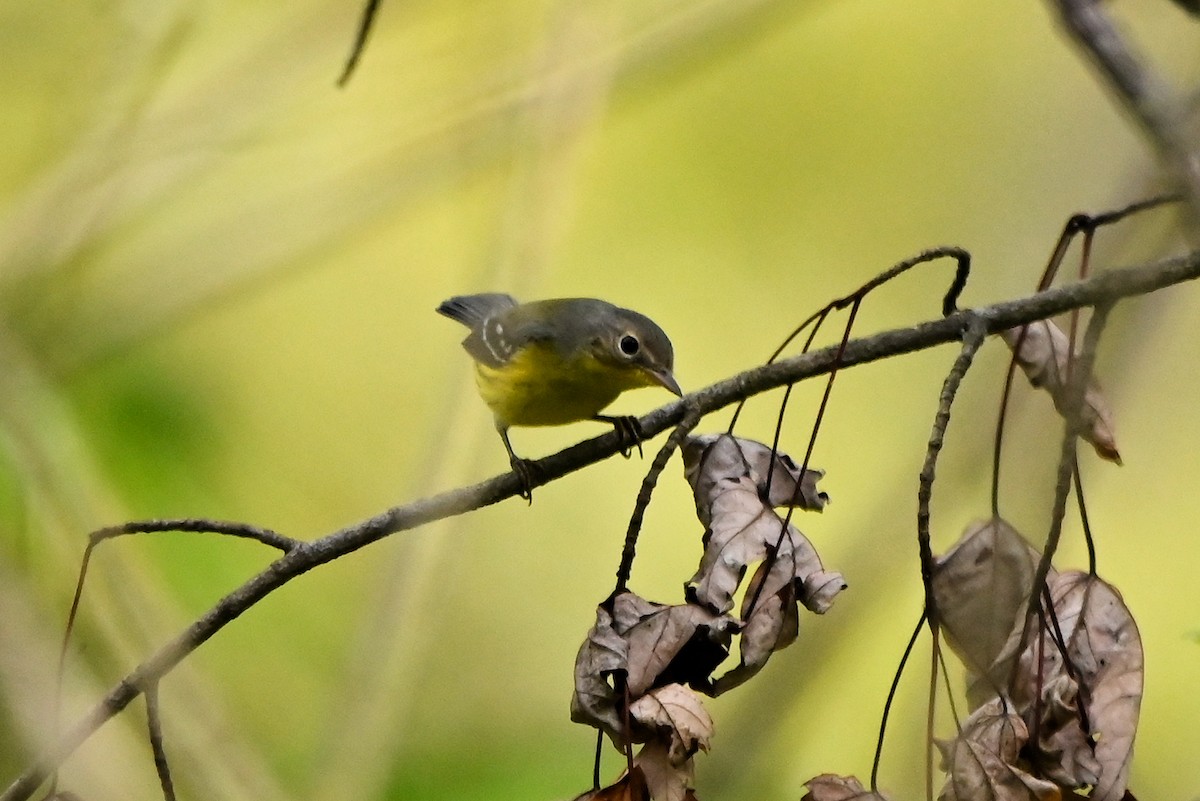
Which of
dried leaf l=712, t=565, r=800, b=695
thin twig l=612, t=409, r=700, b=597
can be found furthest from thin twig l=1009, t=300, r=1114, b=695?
thin twig l=612, t=409, r=700, b=597

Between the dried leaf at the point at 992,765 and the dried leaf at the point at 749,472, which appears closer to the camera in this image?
the dried leaf at the point at 992,765

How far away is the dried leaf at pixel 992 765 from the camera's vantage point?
1164 mm

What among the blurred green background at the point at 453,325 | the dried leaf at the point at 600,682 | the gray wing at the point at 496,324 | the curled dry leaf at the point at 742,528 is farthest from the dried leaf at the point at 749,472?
the blurred green background at the point at 453,325

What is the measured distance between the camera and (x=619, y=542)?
4.18 metres

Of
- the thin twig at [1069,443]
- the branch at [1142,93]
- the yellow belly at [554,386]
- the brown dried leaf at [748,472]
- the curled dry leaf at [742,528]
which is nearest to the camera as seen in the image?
the branch at [1142,93]

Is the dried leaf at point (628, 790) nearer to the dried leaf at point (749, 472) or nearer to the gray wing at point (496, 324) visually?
the dried leaf at point (749, 472)

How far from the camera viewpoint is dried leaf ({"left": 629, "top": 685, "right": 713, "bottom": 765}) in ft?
3.76

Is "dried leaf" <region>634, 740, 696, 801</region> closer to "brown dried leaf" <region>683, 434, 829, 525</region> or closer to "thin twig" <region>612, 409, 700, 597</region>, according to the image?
"thin twig" <region>612, 409, 700, 597</region>

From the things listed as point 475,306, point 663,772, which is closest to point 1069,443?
point 663,772

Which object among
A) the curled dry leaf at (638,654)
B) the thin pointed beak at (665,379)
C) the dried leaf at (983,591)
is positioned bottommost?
the dried leaf at (983,591)

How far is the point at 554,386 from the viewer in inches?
95.7

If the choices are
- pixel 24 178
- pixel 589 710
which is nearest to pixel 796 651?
pixel 589 710

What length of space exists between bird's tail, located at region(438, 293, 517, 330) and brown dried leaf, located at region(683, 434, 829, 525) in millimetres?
1678

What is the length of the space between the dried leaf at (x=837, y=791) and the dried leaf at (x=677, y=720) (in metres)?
0.15
